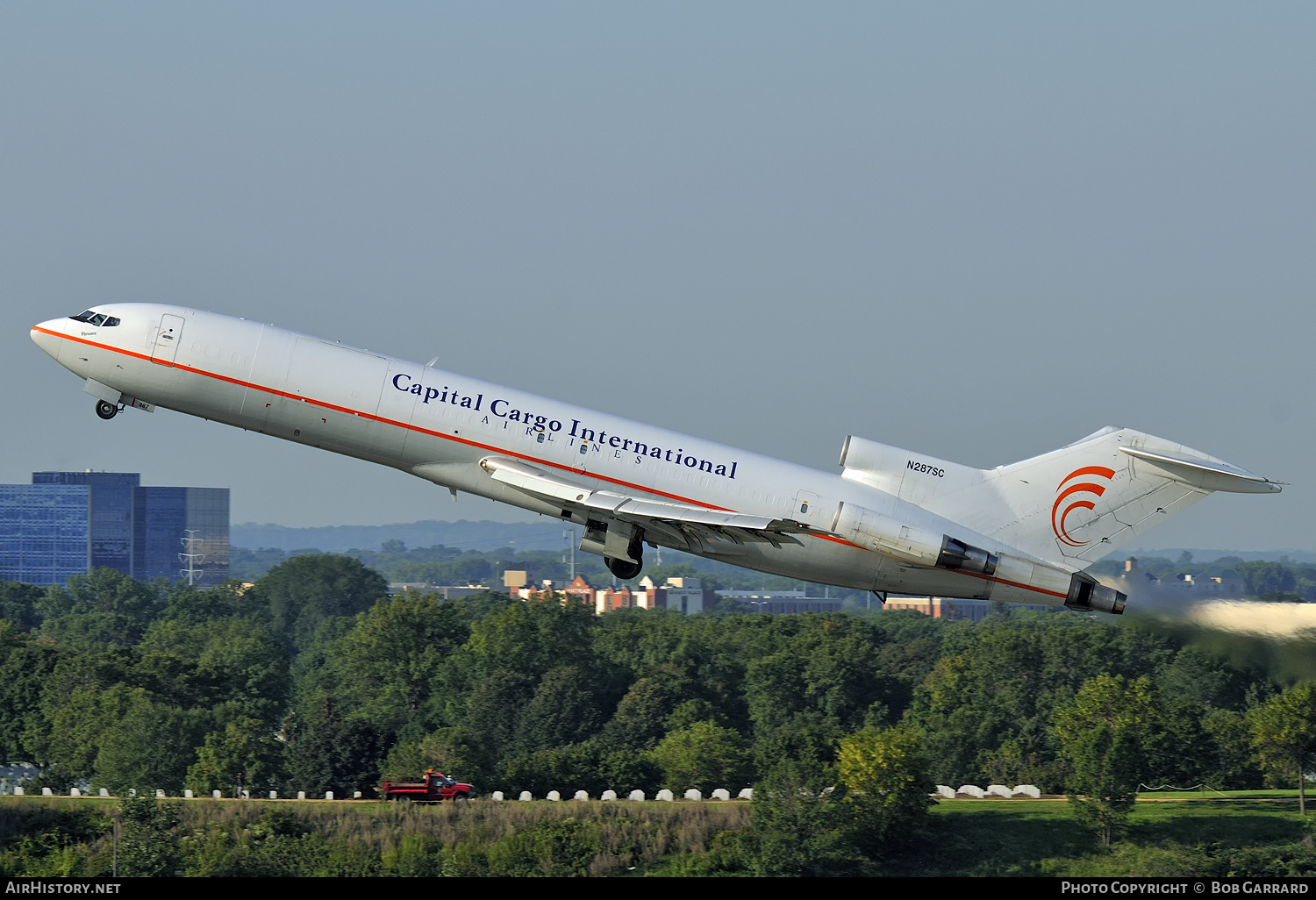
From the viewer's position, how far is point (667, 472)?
43594 mm

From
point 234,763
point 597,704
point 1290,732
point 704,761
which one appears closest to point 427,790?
point 234,763

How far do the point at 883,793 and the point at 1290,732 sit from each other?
2711 centimetres

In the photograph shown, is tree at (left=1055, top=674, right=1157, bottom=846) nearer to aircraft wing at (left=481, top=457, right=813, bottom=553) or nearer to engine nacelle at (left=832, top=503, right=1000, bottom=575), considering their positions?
engine nacelle at (left=832, top=503, right=1000, bottom=575)

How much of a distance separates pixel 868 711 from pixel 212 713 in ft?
177

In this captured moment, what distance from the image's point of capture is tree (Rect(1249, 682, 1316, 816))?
87312mm

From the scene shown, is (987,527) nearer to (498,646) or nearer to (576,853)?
(576,853)

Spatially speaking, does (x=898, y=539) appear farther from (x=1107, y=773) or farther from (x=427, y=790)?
(x=1107, y=773)

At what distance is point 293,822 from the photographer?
68.4m

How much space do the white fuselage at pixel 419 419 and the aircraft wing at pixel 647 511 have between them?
33 cm

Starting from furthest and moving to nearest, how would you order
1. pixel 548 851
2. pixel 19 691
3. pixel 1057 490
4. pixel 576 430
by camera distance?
pixel 19 691 < pixel 548 851 < pixel 1057 490 < pixel 576 430

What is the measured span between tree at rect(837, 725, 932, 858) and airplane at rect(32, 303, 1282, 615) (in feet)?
116

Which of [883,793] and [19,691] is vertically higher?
[19,691]

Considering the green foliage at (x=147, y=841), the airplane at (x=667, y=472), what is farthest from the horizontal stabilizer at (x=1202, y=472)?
the green foliage at (x=147, y=841)

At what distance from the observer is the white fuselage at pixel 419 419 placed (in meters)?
41.9
